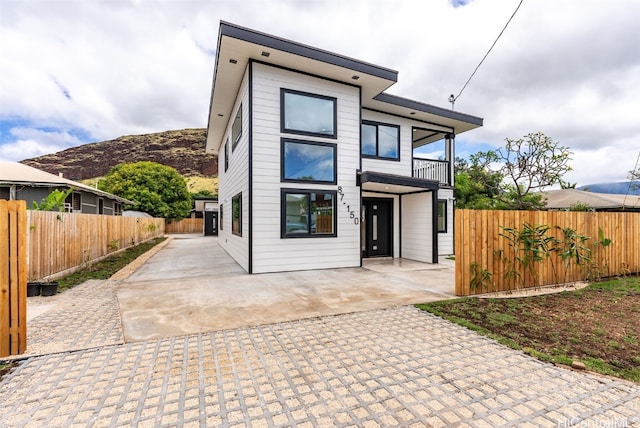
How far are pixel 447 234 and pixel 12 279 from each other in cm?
1181

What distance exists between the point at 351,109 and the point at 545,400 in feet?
26.0

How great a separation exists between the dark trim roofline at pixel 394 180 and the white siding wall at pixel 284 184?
0.53 meters

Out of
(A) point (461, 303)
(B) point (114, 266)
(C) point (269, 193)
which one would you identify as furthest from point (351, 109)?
(B) point (114, 266)

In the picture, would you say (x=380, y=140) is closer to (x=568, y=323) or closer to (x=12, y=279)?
(x=568, y=323)

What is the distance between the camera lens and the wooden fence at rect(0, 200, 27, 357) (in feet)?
9.30

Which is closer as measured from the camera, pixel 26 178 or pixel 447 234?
pixel 447 234

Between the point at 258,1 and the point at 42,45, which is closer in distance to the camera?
the point at 258,1

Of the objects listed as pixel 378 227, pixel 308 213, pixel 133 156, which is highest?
pixel 133 156

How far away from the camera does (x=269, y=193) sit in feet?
24.9

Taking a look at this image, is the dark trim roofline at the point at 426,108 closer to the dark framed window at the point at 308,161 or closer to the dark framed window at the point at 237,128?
the dark framed window at the point at 308,161

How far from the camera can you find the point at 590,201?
57.5 feet

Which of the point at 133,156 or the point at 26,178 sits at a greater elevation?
the point at 133,156

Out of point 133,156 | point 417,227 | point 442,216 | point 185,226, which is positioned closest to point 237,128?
point 417,227

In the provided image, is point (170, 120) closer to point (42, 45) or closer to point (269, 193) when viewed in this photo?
point (42, 45)
